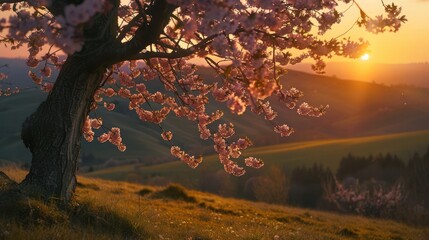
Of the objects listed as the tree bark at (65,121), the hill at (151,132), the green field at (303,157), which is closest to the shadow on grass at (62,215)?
the tree bark at (65,121)

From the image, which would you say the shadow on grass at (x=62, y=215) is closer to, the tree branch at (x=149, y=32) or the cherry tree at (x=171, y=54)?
the cherry tree at (x=171, y=54)

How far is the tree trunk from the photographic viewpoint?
1027cm

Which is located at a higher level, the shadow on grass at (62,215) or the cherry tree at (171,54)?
the cherry tree at (171,54)

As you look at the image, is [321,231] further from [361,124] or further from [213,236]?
[361,124]

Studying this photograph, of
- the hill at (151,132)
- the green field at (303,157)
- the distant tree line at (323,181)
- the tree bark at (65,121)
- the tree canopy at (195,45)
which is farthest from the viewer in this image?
the hill at (151,132)

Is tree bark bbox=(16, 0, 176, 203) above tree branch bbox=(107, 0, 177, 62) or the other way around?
the other way around

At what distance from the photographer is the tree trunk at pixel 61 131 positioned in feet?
33.7

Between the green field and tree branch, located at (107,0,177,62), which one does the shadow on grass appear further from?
the green field

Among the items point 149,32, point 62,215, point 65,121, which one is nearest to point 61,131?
point 65,121

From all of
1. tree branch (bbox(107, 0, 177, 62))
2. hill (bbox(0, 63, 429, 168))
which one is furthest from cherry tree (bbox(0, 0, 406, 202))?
hill (bbox(0, 63, 429, 168))

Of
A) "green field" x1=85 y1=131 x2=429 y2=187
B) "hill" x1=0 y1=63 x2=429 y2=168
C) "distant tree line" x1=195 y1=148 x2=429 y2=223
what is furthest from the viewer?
"hill" x1=0 y1=63 x2=429 y2=168

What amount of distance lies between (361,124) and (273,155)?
8593 cm

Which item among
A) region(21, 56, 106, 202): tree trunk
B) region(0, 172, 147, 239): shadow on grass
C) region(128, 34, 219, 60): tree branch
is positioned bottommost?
region(0, 172, 147, 239): shadow on grass

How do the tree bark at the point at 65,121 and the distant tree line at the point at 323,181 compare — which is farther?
the distant tree line at the point at 323,181
